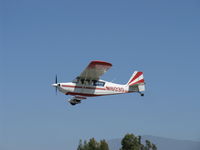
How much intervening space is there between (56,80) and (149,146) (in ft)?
238

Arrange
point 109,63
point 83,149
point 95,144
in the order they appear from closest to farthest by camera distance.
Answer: point 109,63, point 95,144, point 83,149

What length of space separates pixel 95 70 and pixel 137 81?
8.52 m

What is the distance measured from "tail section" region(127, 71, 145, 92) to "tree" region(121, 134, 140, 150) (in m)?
42.3

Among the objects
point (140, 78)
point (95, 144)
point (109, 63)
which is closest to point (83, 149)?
point (95, 144)

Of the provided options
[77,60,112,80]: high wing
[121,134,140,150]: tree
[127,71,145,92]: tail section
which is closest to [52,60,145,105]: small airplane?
[77,60,112,80]: high wing

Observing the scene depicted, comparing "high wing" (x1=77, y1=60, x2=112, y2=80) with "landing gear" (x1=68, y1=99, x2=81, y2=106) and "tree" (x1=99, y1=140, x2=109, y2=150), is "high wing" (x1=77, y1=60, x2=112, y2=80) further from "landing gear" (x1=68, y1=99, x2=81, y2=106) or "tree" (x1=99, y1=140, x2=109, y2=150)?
"tree" (x1=99, y1=140, x2=109, y2=150)

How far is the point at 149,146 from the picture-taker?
110 metres

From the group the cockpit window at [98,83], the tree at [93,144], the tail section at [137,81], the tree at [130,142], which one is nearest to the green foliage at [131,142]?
the tree at [130,142]

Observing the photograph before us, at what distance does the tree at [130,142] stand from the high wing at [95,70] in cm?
4768

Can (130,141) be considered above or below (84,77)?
below

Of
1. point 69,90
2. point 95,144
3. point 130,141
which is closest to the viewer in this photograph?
point 69,90

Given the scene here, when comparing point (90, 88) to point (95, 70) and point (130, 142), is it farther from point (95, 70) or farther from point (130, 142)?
point (130, 142)

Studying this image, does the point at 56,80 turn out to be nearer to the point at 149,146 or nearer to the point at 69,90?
the point at 69,90

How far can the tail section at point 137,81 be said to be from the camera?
1806 inches
